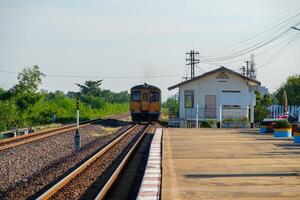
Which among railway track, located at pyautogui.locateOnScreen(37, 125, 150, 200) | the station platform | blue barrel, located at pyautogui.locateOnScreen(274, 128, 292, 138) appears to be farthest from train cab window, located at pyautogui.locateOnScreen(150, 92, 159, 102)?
the station platform

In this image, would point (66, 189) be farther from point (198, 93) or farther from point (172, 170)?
point (198, 93)

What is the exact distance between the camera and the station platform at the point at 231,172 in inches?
317

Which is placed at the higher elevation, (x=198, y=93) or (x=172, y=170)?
(x=198, y=93)

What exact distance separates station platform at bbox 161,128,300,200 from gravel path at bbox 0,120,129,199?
2.63m

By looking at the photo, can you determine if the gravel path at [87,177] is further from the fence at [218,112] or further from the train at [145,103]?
the train at [145,103]

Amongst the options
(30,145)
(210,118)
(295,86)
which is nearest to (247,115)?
(210,118)

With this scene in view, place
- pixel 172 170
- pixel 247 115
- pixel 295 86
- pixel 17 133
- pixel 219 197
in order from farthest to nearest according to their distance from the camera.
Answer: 1. pixel 295 86
2. pixel 247 115
3. pixel 17 133
4. pixel 172 170
5. pixel 219 197

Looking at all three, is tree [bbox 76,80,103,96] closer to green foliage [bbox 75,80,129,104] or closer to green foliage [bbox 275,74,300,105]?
green foliage [bbox 75,80,129,104]

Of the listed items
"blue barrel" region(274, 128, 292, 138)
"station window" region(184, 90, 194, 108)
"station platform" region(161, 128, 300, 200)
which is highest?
"station window" region(184, 90, 194, 108)

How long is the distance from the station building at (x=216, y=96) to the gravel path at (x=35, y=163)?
13.7 meters

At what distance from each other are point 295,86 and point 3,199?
159ft

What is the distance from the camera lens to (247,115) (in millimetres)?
33312

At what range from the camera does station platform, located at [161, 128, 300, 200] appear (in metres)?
8.05


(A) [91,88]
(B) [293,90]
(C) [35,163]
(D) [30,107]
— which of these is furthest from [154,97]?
(A) [91,88]
